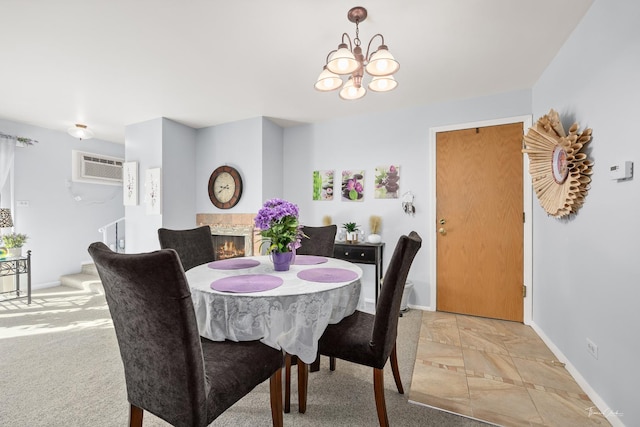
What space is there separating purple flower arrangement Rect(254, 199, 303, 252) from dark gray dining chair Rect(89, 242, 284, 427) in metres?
0.77

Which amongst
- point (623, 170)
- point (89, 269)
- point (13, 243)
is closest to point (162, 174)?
point (13, 243)

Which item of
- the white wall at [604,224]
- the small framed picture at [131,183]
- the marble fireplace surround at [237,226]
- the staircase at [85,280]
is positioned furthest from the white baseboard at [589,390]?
the staircase at [85,280]

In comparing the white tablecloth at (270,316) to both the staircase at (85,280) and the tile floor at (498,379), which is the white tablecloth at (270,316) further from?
the staircase at (85,280)

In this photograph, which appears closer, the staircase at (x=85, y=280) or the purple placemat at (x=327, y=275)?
the purple placemat at (x=327, y=275)

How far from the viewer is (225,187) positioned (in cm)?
410

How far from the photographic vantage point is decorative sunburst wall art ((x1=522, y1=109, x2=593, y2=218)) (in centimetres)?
186

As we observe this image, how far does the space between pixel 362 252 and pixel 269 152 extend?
1.86 meters

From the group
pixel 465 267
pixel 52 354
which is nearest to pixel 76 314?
pixel 52 354

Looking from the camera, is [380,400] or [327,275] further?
[327,275]

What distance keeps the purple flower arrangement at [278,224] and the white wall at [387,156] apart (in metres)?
2.00

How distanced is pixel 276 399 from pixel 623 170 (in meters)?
2.03

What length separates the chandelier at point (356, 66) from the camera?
1625mm

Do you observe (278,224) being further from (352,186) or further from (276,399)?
(352,186)

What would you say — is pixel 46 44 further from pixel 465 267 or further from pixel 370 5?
pixel 465 267
